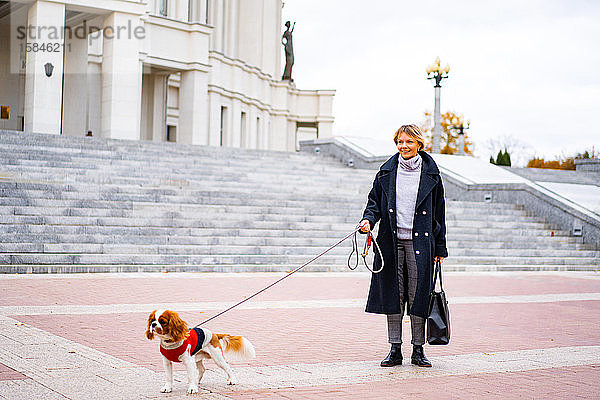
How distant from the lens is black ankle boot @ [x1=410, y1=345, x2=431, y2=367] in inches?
248

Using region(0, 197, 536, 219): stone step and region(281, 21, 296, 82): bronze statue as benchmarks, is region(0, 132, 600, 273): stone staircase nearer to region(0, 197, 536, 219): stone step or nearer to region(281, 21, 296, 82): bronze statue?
region(0, 197, 536, 219): stone step

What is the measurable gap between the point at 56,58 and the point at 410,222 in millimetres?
22682

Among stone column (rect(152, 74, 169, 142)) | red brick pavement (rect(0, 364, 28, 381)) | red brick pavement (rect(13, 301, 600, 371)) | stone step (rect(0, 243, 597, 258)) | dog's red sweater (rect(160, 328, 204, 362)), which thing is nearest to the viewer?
dog's red sweater (rect(160, 328, 204, 362))

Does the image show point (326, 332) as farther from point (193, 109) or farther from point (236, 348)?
point (193, 109)

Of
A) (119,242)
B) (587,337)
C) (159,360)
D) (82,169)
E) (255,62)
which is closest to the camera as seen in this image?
(159,360)

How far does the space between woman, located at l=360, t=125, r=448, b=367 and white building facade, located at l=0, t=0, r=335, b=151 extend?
21.8 metres

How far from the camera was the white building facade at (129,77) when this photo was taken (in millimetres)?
26234

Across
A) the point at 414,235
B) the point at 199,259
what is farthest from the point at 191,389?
the point at 199,259

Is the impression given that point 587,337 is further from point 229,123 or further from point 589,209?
point 229,123

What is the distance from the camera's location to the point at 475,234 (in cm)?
1891

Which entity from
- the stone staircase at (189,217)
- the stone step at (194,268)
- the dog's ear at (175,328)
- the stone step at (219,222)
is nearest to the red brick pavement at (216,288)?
the stone step at (194,268)

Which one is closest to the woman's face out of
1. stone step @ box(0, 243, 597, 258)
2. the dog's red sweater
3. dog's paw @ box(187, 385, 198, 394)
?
the dog's red sweater

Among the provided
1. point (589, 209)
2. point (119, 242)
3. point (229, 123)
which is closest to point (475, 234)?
point (589, 209)

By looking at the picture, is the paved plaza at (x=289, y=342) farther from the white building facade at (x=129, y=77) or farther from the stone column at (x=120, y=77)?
the stone column at (x=120, y=77)
